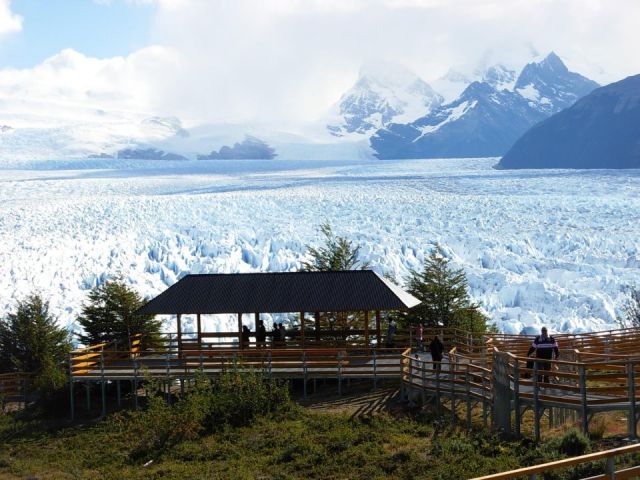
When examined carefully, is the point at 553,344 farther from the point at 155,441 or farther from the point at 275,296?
the point at 275,296

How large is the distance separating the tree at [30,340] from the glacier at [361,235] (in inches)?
178

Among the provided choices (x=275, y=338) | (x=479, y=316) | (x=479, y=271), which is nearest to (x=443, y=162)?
(x=479, y=271)

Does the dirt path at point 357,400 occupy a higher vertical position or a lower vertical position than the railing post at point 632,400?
lower

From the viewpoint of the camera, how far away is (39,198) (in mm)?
63594

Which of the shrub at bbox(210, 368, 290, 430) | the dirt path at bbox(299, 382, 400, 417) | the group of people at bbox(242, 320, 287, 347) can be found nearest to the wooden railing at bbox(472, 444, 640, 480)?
the dirt path at bbox(299, 382, 400, 417)

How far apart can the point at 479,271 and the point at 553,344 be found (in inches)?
1019

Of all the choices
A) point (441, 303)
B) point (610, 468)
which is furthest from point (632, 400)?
point (441, 303)

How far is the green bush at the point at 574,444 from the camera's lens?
14327 millimetres

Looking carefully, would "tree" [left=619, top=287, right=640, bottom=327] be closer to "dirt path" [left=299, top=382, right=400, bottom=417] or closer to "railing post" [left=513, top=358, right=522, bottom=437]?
"dirt path" [left=299, top=382, right=400, bottom=417]

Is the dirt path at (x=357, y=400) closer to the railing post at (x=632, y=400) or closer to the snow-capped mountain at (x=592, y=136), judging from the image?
the railing post at (x=632, y=400)

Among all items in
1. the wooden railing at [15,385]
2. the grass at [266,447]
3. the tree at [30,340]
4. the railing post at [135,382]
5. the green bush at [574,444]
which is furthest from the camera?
the tree at [30,340]

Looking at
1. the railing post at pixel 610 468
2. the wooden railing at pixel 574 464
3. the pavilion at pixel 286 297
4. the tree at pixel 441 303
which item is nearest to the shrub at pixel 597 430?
the wooden railing at pixel 574 464

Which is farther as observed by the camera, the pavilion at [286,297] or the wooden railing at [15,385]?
the wooden railing at [15,385]

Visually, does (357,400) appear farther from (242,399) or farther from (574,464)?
(574,464)
